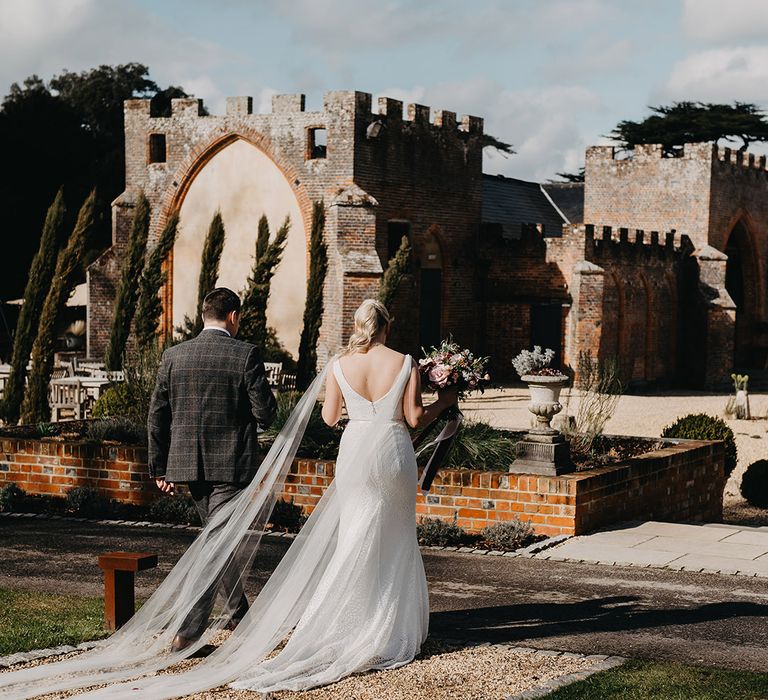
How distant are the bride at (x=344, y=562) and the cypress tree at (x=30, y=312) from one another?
14.2 meters

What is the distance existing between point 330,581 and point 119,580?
47.6 inches

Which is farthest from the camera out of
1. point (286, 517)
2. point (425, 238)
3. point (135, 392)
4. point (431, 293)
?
point (431, 293)

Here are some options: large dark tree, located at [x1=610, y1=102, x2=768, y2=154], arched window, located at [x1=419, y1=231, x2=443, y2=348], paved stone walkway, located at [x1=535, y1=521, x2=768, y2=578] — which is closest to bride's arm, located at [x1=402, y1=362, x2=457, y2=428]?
paved stone walkway, located at [x1=535, y1=521, x2=768, y2=578]

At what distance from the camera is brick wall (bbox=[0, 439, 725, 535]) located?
31.9 feet

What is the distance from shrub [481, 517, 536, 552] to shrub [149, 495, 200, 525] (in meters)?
2.54

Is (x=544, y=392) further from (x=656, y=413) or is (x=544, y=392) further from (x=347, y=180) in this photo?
(x=347, y=180)

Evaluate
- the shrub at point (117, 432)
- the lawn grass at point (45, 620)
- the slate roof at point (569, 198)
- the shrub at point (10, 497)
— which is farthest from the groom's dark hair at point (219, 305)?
the slate roof at point (569, 198)

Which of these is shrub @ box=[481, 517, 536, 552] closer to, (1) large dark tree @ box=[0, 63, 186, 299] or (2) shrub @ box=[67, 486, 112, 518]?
(2) shrub @ box=[67, 486, 112, 518]

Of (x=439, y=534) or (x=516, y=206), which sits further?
(x=516, y=206)

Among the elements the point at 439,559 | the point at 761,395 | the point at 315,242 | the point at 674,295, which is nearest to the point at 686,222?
the point at 674,295

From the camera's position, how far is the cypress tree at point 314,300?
24734 mm

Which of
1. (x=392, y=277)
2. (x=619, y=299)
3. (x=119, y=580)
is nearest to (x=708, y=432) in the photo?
(x=119, y=580)

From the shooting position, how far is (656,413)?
24.8 metres

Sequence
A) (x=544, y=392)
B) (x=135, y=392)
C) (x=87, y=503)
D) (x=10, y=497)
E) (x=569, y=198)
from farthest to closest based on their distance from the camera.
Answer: (x=569, y=198) → (x=135, y=392) → (x=10, y=497) → (x=87, y=503) → (x=544, y=392)
